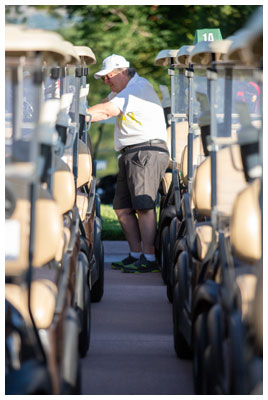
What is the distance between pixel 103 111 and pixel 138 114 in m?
0.32

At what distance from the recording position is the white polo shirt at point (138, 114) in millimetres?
6398

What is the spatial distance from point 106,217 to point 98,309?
4.57 m

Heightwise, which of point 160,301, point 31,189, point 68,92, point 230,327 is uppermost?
Result: point 68,92

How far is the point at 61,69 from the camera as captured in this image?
201 inches

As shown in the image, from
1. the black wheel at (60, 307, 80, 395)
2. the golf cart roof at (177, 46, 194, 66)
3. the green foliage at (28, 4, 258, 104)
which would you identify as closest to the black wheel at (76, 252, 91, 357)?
the black wheel at (60, 307, 80, 395)

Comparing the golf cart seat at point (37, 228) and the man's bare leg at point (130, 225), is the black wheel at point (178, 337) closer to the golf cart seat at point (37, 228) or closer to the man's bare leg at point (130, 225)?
the golf cart seat at point (37, 228)

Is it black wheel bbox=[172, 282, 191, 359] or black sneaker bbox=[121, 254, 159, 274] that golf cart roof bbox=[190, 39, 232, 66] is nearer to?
black wheel bbox=[172, 282, 191, 359]

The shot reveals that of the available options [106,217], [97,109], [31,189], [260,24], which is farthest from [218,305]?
[106,217]

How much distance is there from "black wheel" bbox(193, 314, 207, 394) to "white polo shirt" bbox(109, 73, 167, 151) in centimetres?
316

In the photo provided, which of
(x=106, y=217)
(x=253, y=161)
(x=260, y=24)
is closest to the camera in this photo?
(x=260, y=24)

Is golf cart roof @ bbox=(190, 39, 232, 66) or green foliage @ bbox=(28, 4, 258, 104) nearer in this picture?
golf cart roof @ bbox=(190, 39, 232, 66)

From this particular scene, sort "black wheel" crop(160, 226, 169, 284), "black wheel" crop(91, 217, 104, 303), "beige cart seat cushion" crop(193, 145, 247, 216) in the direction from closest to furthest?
Result: "beige cart seat cushion" crop(193, 145, 247, 216), "black wheel" crop(91, 217, 104, 303), "black wheel" crop(160, 226, 169, 284)

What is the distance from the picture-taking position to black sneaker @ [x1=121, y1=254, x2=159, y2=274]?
6.80 meters
